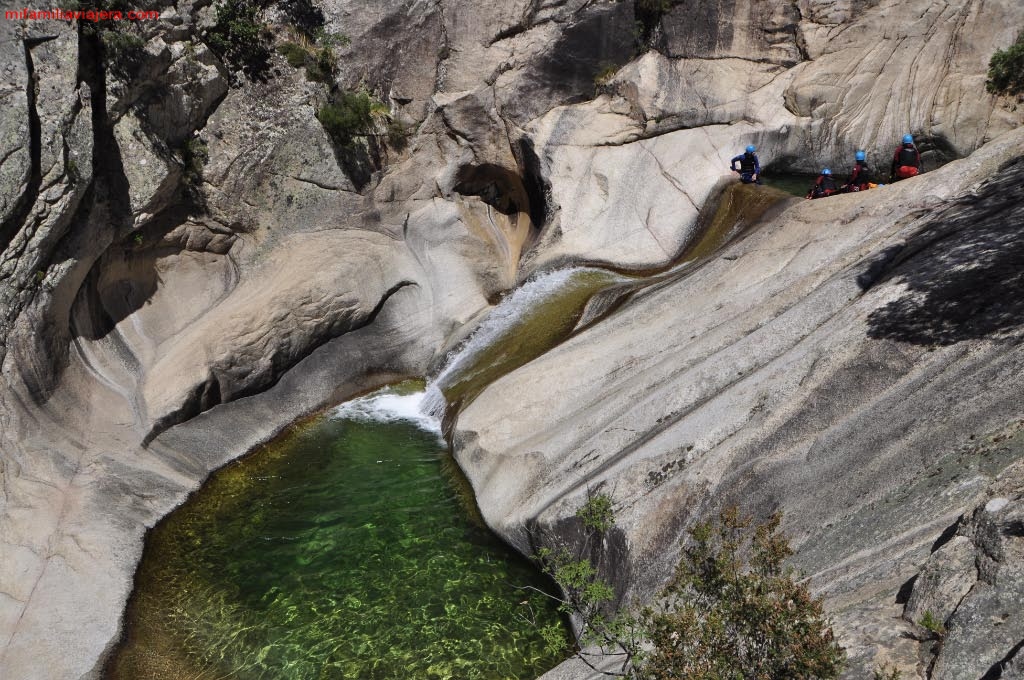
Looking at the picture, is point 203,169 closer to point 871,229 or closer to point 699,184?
point 699,184

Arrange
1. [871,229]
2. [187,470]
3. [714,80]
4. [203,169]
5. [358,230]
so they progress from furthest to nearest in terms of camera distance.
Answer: [714,80] < [358,230] < [203,169] < [187,470] < [871,229]

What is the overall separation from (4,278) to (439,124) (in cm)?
1187

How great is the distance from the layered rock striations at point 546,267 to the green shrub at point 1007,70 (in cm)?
34

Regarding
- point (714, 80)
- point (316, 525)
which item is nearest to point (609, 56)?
point (714, 80)

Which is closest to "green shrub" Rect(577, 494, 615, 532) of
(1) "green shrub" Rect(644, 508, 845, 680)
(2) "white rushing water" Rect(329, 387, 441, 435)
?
(1) "green shrub" Rect(644, 508, 845, 680)

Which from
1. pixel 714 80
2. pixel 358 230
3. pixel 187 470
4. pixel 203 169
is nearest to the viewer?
pixel 187 470

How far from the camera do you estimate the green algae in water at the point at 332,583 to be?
1068 cm

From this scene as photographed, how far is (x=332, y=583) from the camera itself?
40.0 feet

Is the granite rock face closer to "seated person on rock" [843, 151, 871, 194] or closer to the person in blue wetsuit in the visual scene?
"seated person on rock" [843, 151, 871, 194]

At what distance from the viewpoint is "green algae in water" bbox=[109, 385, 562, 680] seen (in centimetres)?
1068

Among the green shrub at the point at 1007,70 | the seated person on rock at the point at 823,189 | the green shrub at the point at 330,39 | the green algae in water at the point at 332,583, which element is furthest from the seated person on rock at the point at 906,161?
the green shrub at the point at 330,39

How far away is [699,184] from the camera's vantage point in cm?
1944

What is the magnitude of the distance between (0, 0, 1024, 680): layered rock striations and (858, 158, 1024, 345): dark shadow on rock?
0.18 ft

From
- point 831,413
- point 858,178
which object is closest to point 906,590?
point 831,413
